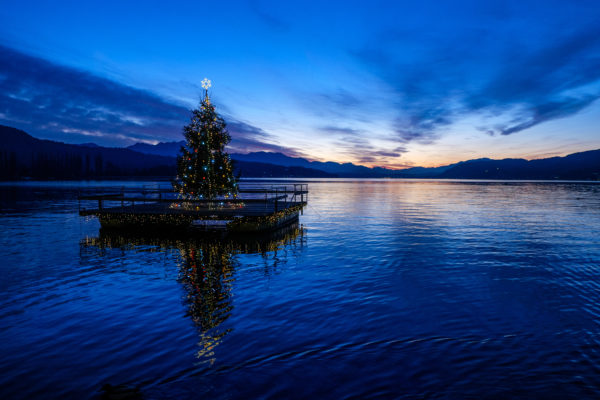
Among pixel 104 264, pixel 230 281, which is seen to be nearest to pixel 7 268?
pixel 104 264

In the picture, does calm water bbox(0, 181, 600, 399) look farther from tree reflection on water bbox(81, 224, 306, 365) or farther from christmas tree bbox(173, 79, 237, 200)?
christmas tree bbox(173, 79, 237, 200)

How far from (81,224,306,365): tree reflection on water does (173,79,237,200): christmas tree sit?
22.5 ft

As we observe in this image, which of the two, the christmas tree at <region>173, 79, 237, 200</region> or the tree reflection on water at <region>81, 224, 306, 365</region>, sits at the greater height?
the christmas tree at <region>173, 79, 237, 200</region>

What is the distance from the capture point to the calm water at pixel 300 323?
22.1 feet

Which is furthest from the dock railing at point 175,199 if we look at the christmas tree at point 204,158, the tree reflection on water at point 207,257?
the tree reflection on water at point 207,257

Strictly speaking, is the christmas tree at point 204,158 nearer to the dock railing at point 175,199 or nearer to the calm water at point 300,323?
the dock railing at point 175,199

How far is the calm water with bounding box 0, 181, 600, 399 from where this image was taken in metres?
6.72

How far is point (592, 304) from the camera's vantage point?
11125mm

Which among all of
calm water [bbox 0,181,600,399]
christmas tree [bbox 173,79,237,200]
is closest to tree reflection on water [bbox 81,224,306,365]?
calm water [bbox 0,181,600,399]

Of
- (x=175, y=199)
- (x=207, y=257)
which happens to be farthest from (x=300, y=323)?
(x=175, y=199)

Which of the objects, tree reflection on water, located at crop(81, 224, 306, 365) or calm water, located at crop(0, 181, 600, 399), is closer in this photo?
calm water, located at crop(0, 181, 600, 399)

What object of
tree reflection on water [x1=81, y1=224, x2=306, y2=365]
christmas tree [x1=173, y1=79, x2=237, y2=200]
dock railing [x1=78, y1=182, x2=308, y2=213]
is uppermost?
christmas tree [x1=173, y1=79, x2=237, y2=200]

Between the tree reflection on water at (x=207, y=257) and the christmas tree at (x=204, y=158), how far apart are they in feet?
22.5

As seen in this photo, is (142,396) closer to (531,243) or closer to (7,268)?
(7,268)
